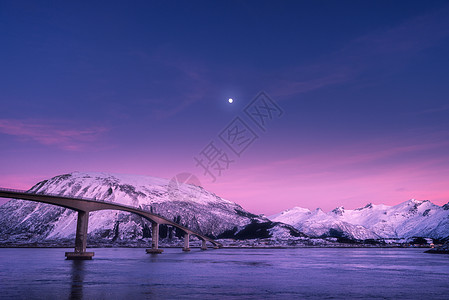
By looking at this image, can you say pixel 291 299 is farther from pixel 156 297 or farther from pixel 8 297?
pixel 8 297

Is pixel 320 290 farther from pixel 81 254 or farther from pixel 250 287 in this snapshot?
pixel 81 254

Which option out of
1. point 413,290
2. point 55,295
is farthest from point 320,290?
point 55,295

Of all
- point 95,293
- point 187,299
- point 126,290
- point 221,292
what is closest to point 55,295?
point 95,293

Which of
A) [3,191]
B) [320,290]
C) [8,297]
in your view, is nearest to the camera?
[8,297]

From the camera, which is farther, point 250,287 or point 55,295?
point 250,287

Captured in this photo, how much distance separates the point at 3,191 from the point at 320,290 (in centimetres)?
7979

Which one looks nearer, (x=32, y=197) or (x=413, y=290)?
(x=413, y=290)

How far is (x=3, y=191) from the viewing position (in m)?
96.1

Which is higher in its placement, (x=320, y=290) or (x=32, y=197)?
(x=32, y=197)

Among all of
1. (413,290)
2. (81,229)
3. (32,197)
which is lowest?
(413,290)

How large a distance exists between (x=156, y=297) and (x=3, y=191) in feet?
243

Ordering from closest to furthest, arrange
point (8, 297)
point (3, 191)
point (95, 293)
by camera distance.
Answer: point (8, 297), point (95, 293), point (3, 191)

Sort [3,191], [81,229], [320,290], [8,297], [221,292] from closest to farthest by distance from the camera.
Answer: [8,297], [221,292], [320,290], [3,191], [81,229]

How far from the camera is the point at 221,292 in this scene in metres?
42.8
